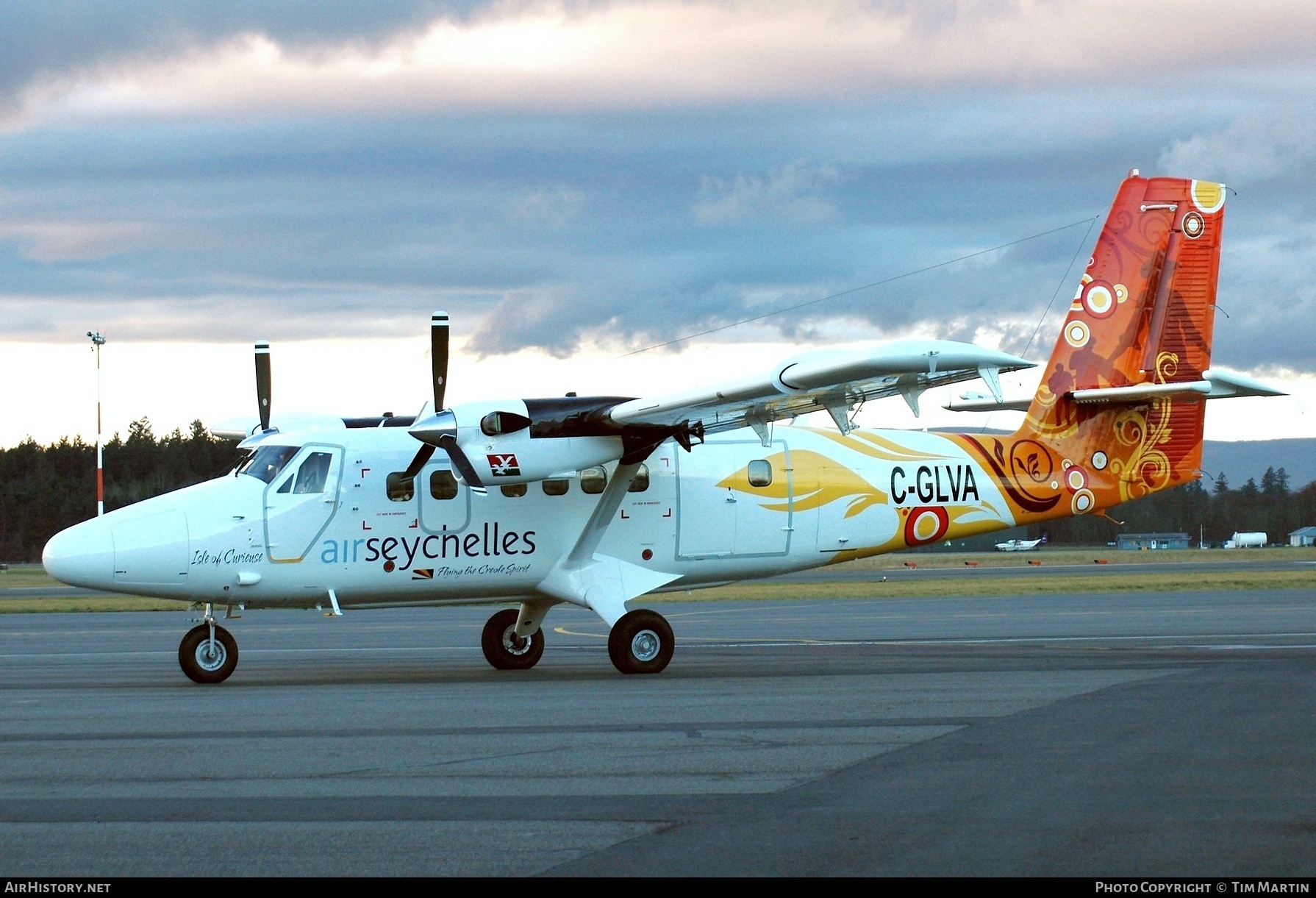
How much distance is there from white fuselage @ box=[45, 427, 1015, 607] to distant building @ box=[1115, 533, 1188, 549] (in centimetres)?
14024

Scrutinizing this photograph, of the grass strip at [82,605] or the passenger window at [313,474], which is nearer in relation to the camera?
the passenger window at [313,474]

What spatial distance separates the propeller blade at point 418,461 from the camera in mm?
18172

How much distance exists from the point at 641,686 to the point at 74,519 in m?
87.9

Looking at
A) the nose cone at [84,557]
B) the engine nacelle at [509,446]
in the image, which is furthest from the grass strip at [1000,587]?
the nose cone at [84,557]

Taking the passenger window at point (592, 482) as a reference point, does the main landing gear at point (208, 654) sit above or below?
below

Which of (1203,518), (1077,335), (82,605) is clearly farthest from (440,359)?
(1203,518)

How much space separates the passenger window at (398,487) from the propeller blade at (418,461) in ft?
0.16

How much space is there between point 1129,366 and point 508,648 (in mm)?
10436

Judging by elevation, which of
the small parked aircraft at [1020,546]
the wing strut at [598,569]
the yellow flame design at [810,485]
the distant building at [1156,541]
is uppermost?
the yellow flame design at [810,485]

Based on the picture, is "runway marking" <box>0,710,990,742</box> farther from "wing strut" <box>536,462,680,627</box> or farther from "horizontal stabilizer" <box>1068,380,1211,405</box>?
"horizontal stabilizer" <box>1068,380,1211,405</box>

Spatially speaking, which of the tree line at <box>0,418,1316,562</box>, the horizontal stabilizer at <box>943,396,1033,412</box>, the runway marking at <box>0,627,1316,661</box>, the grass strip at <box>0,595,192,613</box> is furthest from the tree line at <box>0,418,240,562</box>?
the horizontal stabilizer at <box>943,396,1033,412</box>

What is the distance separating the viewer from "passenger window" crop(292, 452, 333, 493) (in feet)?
59.6

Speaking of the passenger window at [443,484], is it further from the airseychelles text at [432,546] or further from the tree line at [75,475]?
the tree line at [75,475]

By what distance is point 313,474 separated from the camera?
18250 mm
